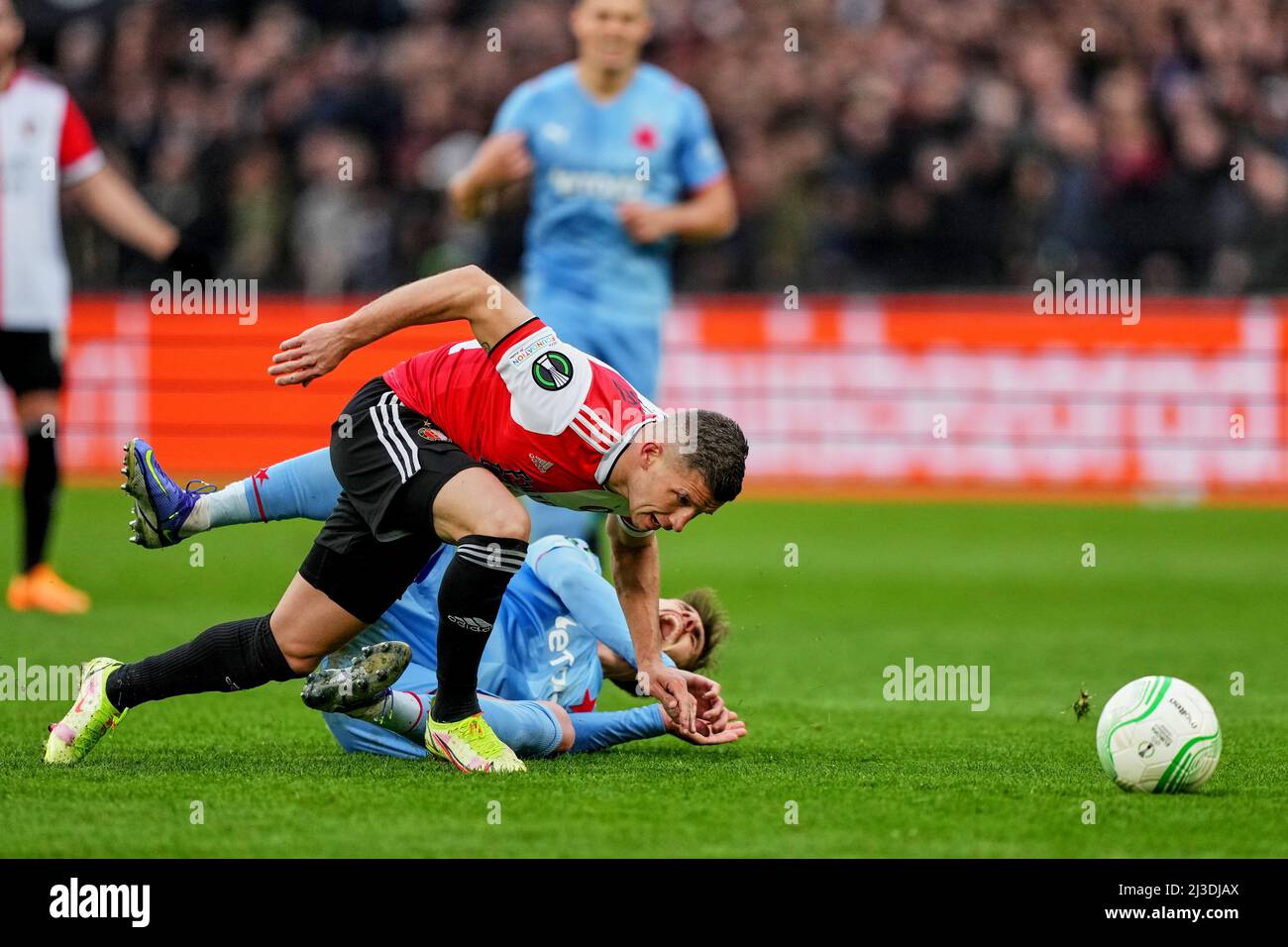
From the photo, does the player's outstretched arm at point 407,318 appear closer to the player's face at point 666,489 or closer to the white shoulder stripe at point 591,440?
the white shoulder stripe at point 591,440

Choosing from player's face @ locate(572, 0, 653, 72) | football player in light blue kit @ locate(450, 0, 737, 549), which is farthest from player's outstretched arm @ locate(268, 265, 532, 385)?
player's face @ locate(572, 0, 653, 72)

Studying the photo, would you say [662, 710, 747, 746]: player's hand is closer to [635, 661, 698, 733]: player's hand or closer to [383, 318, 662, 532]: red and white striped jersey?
[635, 661, 698, 733]: player's hand

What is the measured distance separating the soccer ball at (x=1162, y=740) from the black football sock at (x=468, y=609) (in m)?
1.76

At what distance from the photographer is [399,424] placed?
572 cm

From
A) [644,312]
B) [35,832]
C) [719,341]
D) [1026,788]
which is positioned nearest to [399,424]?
[35,832]

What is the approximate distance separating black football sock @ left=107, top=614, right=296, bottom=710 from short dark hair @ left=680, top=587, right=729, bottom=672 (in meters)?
1.43

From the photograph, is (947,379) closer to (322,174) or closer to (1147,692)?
(322,174)

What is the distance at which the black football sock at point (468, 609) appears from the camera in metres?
5.43

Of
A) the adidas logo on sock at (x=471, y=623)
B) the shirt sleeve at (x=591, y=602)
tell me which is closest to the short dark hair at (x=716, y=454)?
the adidas logo on sock at (x=471, y=623)

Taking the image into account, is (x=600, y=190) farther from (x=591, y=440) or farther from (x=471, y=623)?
(x=471, y=623)

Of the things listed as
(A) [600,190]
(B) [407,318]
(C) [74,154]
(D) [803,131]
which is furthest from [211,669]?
(D) [803,131]

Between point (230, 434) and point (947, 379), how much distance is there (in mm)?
5966

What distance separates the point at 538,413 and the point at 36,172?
18.3ft

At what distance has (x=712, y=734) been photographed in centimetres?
588
